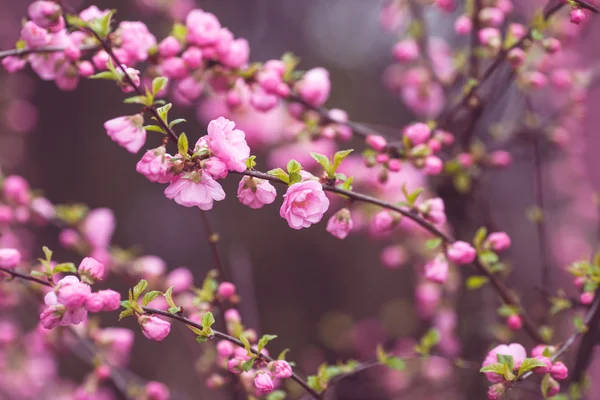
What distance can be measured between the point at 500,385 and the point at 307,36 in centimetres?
162

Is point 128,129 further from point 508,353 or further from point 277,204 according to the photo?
point 277,204

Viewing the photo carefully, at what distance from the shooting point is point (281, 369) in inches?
25.6

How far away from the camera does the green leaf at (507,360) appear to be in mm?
664

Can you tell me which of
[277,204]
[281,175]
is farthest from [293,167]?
[277,204]

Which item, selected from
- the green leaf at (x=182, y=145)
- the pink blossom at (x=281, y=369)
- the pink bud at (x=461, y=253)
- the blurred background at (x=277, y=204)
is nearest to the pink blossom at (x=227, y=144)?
the green leaf at (x=182, y=145)

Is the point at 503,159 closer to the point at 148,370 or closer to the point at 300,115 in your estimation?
the point at 300,115

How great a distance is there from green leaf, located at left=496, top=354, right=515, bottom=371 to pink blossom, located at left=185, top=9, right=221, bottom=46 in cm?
60

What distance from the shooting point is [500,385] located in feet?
2.22

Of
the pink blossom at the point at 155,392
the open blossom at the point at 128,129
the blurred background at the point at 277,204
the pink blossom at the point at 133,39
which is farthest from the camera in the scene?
the blurred background at the point at 277,204

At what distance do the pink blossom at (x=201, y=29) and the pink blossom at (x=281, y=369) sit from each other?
1.58 ft

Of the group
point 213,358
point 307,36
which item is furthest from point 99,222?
point 307,36

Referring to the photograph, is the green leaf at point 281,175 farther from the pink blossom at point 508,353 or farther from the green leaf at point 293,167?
the pink blossom at point 508,353

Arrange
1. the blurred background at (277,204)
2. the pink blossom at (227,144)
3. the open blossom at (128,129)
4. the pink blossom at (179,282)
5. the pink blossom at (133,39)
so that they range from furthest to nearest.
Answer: the blurred background at (277,204), the pink blossom at (179,282), the pink blossom at (133,39), the open blossom at (128,129), the pink blossom at (227,144)

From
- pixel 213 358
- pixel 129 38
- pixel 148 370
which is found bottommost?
pixel 148 370
